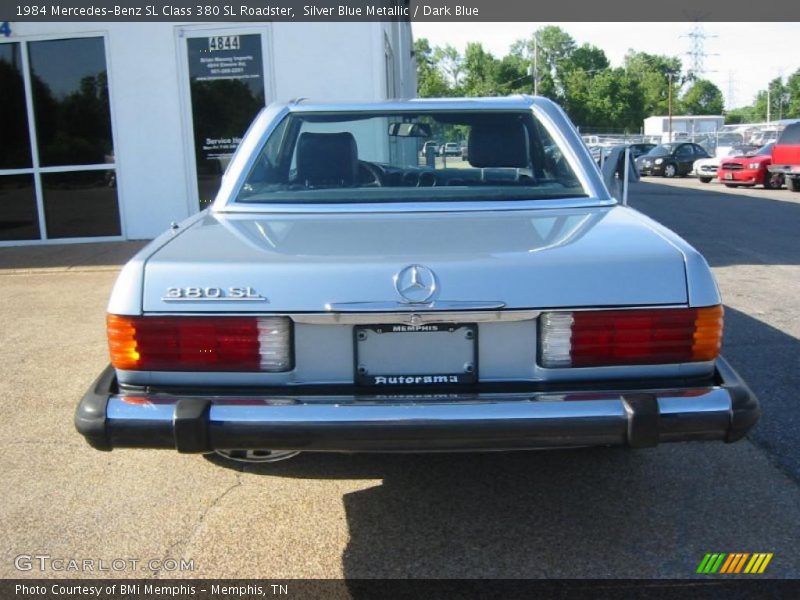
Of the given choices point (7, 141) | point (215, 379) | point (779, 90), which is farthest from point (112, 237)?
point (779, 90)

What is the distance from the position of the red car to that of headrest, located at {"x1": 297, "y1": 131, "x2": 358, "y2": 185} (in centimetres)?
2072

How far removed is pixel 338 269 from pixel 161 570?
133cm

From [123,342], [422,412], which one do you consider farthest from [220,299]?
[422,412]

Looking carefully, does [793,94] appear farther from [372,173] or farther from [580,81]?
[372,173]

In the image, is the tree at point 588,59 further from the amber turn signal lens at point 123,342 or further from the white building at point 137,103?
the amber turn signal lens at point 123,342

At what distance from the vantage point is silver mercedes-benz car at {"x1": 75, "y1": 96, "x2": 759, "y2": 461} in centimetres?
261

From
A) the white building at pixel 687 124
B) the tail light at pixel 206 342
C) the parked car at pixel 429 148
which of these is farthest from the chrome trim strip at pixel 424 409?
the white building at pixel 687 124

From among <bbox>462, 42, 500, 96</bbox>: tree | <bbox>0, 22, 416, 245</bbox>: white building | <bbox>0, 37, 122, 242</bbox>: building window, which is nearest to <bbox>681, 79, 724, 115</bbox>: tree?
<bbox>462, 42, 500, 96</bbox>: tree

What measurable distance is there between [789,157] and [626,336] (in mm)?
21103

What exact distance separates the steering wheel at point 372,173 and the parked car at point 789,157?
19.6 m

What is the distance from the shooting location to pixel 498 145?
411 cm

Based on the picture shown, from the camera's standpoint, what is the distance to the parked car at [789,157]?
21.0 metres

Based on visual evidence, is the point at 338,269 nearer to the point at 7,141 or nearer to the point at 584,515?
the point at 584,515

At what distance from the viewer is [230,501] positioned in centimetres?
357
